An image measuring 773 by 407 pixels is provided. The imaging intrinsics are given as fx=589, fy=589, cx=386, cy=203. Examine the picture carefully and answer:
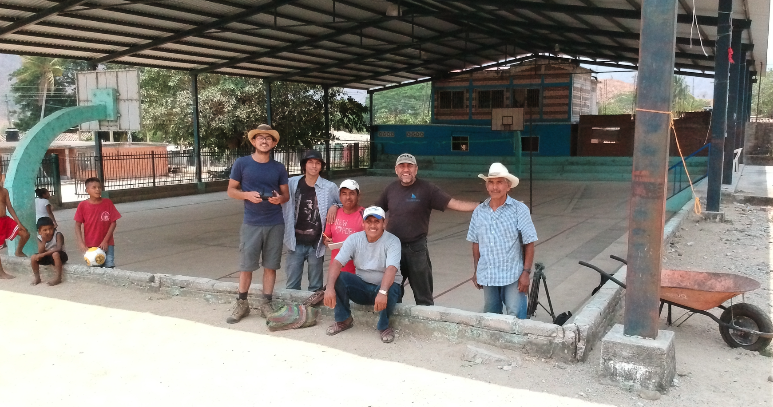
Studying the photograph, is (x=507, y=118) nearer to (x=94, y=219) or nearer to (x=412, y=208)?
(x=94, y=219)

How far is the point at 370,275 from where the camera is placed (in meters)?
4.96

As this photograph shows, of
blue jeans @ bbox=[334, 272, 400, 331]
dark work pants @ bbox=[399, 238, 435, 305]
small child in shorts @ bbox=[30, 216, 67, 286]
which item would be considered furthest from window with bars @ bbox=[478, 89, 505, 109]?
blue jeans @ bbox=[334, 272, 400, 331]

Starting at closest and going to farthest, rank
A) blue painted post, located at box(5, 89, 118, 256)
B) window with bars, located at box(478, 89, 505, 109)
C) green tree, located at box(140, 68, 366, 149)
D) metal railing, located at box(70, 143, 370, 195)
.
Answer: blue painted post, located at box(5, 89, 118, 256) < metal railing, located at box(70, 143, 370, 195) < green tree, located at box(140, 68, 366, 149) < window with bars, located at box(478, 89, 505, 109)

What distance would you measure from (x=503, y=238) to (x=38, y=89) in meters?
64.3

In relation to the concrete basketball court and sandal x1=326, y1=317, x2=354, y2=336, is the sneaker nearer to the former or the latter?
sandal x1=326, y1=317, x2=354, y2=336

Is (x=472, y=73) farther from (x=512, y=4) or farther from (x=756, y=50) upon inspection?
(x=512, y=4)

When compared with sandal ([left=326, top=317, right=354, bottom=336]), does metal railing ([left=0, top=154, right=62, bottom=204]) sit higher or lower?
higher

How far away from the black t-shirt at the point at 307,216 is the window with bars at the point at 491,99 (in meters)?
22.4

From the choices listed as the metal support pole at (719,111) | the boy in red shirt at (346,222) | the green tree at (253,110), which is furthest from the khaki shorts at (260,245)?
the green tree at (253,110)

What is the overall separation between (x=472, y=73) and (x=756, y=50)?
11589 millimetres

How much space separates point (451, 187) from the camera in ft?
69.5

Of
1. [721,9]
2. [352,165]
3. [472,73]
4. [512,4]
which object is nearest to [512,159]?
[472,73]

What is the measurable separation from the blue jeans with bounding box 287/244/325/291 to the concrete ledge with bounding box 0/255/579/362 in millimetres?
147

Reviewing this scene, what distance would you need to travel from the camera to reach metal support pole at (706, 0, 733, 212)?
10.6m
